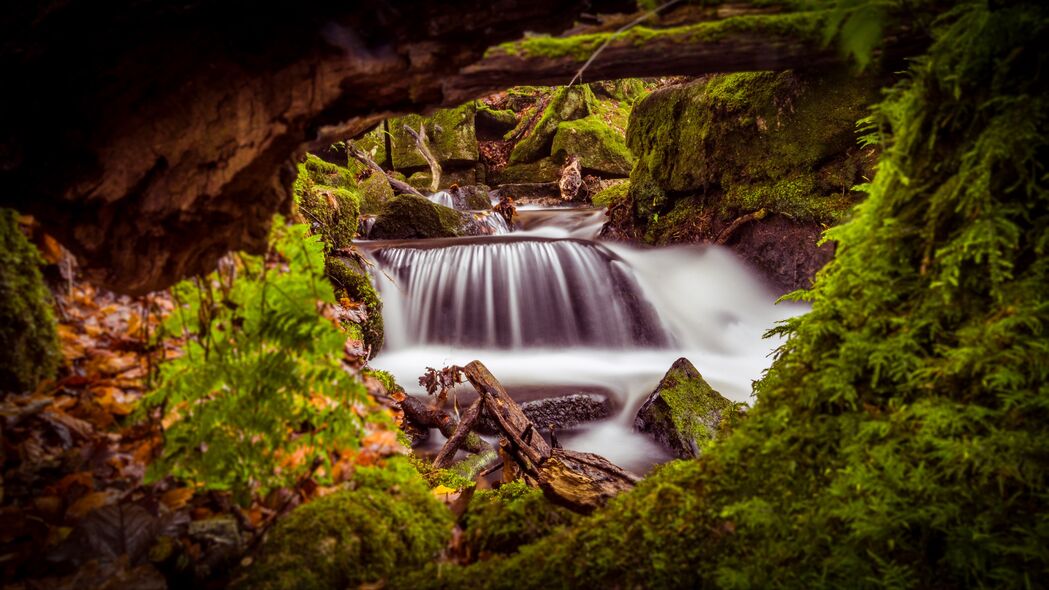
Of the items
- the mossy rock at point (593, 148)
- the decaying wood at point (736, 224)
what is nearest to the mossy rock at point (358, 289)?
the decaying wood at point (736, 224)

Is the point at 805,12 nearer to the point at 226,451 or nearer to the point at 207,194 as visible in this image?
the point at 207,194

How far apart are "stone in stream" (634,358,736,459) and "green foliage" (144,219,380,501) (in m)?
4.26

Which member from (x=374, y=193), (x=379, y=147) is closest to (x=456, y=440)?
(x=374, y=193)

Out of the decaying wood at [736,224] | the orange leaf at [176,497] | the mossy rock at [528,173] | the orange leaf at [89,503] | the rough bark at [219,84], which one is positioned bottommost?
the orange leaf at [176,497]

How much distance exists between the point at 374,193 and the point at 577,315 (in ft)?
27.9

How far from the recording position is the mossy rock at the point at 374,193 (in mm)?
14266

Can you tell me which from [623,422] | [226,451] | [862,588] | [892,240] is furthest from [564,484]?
[623,422]

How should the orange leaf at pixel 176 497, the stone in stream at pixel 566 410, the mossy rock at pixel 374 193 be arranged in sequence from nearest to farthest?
the orange leaf at pixel 176 497
the stone in stream at pixel 566 410
the mossy rock at pixel 374 193

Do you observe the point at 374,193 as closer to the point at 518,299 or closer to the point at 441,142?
the point at 441,142

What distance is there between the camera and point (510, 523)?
7.29 feet

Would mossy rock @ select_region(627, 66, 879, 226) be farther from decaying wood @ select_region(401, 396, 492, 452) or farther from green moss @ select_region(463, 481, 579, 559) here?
green moss @ select_region(463, 481, 579, 559)

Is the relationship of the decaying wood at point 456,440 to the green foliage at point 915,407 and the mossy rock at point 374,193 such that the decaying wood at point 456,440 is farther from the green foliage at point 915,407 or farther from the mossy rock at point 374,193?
the mossy rock at point 374,193

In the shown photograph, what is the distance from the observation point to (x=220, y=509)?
84.5 inches

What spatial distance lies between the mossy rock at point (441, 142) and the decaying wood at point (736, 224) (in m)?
14.1
